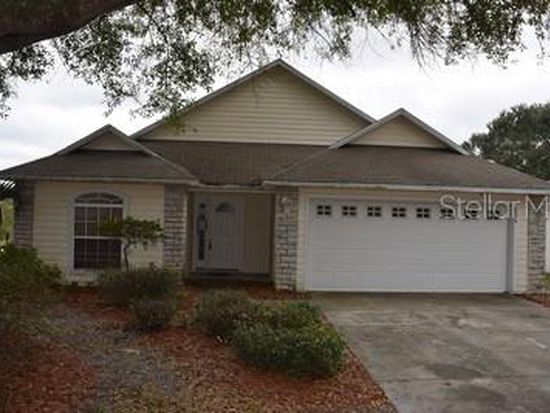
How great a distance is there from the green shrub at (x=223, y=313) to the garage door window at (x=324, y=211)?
5.72 m

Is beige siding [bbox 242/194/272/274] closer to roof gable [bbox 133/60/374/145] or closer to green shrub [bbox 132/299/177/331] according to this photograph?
roof gable [bbox 133/60/374/145]

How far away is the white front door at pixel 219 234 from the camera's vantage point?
1939 cm

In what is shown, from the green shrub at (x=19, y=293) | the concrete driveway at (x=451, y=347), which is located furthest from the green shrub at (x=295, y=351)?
the green shrub at (x=19, y=293)

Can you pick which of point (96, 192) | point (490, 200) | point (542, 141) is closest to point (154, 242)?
point (96, 192)

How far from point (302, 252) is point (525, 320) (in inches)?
200

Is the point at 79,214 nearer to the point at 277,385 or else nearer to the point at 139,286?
the point at 139,286

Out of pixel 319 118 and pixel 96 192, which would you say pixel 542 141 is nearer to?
pixel 319 118

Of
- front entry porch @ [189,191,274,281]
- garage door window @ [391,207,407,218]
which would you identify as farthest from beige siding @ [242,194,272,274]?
garage door window @ [391,207,407,218]

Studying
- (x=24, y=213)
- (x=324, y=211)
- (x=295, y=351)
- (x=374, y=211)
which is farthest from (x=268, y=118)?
(x=295, y=351)

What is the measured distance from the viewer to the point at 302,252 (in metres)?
16.2

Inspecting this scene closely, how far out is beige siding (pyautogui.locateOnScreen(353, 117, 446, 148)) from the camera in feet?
62.0

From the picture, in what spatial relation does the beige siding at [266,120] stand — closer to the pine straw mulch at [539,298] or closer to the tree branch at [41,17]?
the pine straw mulch at [539,298]

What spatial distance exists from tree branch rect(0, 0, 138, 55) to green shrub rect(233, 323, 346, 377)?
4.51m

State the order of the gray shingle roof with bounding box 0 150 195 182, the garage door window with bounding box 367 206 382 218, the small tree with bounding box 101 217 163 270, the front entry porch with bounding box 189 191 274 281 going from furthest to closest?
the front entry porch with bounding box 189 191 274 281 < the garage door window with bounding box 367 206 382 218 < the gray shingle roof with bounding box 0 150 195 182 < the small tree with bounding box 101 217 163 270
